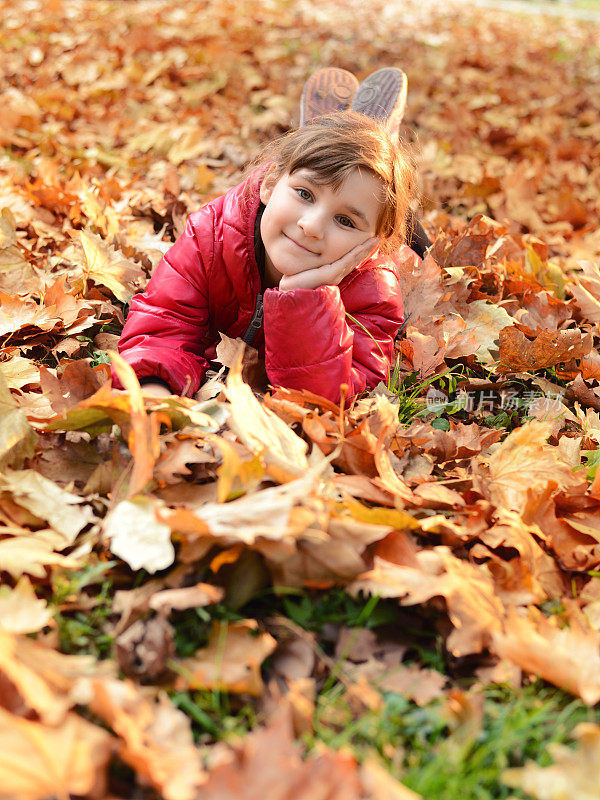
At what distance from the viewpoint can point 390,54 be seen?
6504mm

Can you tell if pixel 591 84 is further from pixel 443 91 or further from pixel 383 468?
pixel 383 468

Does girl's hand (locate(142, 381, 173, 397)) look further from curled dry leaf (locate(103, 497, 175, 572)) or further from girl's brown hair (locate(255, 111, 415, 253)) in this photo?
girl's brown hair (locate(255, 111, 415, 253))

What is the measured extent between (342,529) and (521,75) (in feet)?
21.4

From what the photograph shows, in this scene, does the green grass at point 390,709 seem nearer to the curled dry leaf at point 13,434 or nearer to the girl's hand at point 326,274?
the curled dry leaf at point 13,434

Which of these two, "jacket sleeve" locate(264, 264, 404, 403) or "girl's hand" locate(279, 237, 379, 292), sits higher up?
"girl's hand" locate(279, 237, 379, 292)

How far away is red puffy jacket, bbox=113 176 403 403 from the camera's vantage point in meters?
1.93

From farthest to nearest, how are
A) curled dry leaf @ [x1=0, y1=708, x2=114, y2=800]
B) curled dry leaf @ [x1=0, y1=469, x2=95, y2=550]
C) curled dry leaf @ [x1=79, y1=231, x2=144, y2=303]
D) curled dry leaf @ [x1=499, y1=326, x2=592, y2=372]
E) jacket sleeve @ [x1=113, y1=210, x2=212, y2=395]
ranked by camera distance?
curled dry leaf @ [x1=79, y1=231, x2=144, y2=303] → curled dry leaf @ [x1=499, y1=326, x2=592, y2=372] → jacket sleeve @ [x1=113, y1=210, x2=212, y2=395] → curled dry leaf @ [x1=0, y1=469, x2=95, y2=550] → curled dry leaf @ [x1=0, y1=708, x2=114, y2=800]

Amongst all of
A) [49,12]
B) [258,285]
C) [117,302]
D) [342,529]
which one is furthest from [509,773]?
[49,12]

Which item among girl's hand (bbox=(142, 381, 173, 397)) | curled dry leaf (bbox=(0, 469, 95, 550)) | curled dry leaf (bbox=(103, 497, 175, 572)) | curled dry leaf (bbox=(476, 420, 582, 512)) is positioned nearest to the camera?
curled dry leaf (bbox=(103, 497, 175, 572))

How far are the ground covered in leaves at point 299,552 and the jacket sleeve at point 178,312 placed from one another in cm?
15

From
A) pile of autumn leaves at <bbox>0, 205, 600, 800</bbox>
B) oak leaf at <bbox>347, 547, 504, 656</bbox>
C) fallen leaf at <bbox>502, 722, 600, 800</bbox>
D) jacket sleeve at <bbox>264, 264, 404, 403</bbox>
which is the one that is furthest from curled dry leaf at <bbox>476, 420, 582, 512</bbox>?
fallen leaf at <bbox>502, 722, 600, 800</bbox>

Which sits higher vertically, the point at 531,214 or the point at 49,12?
the point at 49,12

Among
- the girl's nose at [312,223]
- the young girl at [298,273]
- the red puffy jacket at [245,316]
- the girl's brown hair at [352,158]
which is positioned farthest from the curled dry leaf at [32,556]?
the girl's brown hair at [352,158]

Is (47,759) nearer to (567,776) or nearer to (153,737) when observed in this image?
(153,737)
